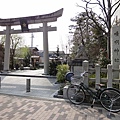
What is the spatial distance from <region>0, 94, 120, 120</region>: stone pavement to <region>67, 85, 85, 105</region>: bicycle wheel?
27 cm

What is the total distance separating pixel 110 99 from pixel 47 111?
7.15ft

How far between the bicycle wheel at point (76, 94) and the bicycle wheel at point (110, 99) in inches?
33.0

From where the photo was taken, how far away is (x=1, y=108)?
17.4ft

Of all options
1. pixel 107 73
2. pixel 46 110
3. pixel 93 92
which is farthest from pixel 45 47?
pixel 46 110

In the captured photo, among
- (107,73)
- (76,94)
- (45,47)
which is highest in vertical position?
(45,47)

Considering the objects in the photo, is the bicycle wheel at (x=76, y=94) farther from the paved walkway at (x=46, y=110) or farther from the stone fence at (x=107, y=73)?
the stone fence at (x=107, y=73)

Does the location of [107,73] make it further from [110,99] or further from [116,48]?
[116,48]

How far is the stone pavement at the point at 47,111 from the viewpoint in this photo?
A: 460 centimetres

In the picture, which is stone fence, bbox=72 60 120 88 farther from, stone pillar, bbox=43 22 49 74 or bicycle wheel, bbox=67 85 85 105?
stone pillar, bbox=43 22 49 74

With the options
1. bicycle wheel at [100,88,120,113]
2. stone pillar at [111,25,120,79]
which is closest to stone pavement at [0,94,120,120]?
bicycle wheel at [100,88,120,113]

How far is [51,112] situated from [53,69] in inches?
373

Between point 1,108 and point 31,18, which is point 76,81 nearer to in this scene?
point 1,108

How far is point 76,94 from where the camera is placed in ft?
20.1

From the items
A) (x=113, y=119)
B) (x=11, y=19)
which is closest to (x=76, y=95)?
(x=113, y=119)
